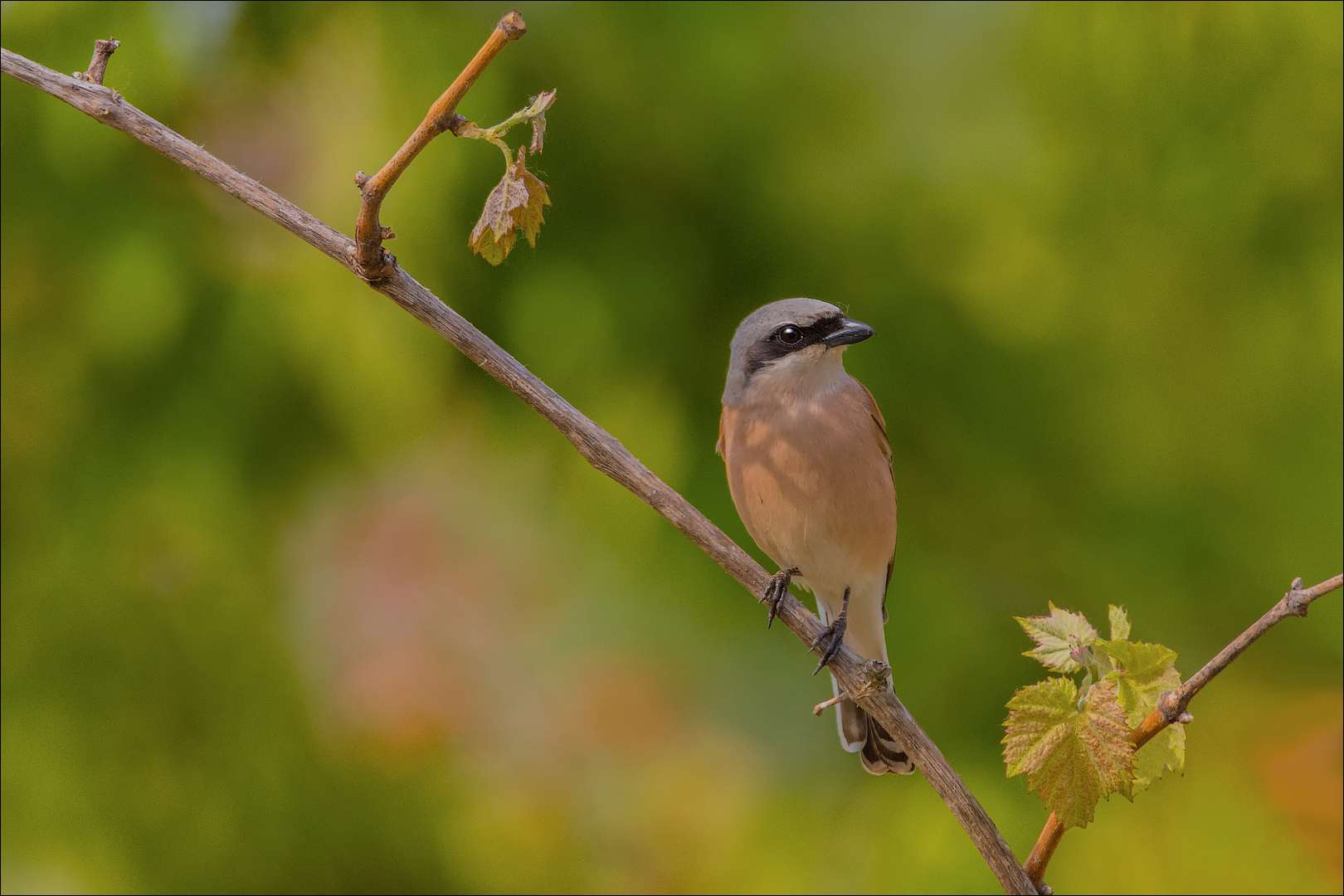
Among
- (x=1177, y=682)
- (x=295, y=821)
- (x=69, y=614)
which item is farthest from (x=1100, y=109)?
(x=69, y=614)

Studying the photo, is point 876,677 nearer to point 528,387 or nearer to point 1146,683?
point 1146,683

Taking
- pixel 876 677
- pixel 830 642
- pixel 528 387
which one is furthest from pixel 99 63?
pixel 830 642

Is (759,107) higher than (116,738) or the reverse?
higher

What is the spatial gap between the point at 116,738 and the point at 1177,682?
233cm

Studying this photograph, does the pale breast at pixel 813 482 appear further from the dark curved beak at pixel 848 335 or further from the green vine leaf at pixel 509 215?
the green vine leaf at pixel 509 215

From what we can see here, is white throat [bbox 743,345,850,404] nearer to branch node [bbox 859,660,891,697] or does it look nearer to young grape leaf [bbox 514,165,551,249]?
branch node [bbox 859,660,891,697]

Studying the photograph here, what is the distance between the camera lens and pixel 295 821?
234 cm

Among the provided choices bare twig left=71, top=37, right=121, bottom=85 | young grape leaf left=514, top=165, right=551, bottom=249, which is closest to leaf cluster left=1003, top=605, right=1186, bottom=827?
young grape leaf left=514, top=165, right=551, bottom=249

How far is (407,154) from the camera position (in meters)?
0.76

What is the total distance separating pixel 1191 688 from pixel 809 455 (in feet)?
2.77

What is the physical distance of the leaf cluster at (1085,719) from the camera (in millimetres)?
777

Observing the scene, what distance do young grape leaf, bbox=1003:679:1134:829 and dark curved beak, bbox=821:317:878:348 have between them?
735mm

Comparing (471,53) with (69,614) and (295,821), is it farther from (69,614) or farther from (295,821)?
(295,821)

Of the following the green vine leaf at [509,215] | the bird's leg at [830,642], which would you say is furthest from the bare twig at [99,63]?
the bird's leg at [830,642]
